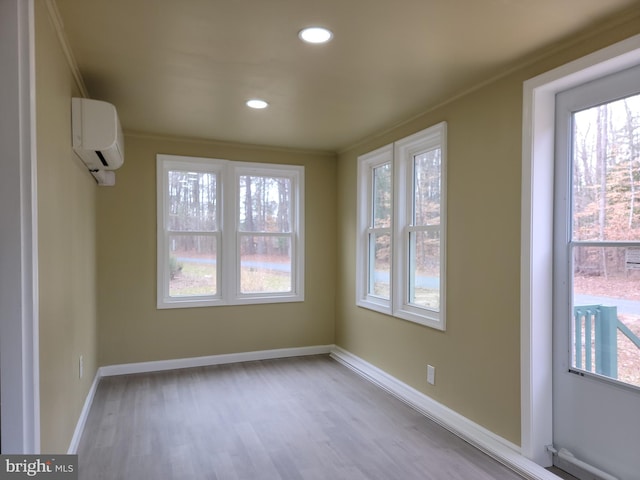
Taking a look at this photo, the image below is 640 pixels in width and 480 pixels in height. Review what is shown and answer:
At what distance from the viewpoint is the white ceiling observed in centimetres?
198

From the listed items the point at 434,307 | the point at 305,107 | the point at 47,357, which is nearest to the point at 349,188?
the point at 305,107

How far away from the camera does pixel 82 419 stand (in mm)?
3023

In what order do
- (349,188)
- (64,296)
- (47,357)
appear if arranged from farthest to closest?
(349,188), (64,296), (47,357)

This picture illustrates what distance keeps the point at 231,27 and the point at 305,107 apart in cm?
132

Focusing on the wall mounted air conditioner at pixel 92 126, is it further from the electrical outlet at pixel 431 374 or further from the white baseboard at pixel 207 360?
the electrical outlet at pixel 431 374

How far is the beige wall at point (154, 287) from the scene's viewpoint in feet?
13.8

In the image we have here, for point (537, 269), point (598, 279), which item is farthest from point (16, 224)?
point (598, 279)

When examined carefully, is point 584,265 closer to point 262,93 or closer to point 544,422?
point 544,422

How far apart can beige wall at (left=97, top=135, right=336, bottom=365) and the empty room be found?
0.03 m

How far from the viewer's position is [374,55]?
8.09 ft

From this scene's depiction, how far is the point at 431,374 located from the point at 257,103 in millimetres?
2555

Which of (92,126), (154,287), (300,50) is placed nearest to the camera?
(300,50)

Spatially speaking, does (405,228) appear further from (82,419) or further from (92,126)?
(82,419)

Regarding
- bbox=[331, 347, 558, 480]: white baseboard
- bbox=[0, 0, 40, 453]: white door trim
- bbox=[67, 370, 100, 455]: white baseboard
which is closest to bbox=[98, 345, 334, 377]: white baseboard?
bbox=[67, 370, 100, 455]: white baseboard
